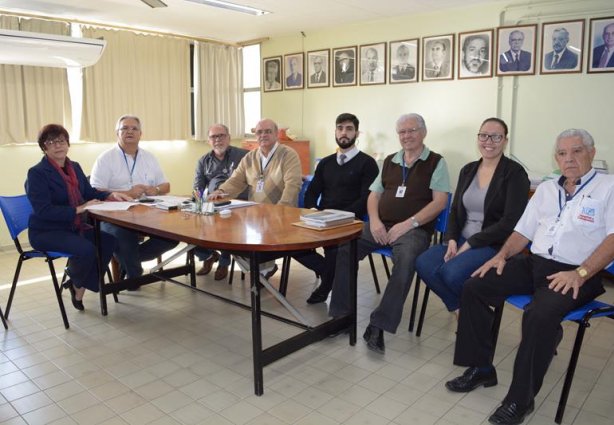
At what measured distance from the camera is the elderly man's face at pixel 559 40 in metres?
4.66

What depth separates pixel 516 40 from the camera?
4.91 metres

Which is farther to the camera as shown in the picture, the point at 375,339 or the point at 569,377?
the point at 375,339

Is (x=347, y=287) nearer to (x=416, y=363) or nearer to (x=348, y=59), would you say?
(x=416, y=363)

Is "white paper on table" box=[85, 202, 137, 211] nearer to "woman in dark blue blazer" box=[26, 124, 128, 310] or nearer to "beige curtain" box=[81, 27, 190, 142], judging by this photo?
"woman in dark blue blazer" box=[26, 124, 128, 310]

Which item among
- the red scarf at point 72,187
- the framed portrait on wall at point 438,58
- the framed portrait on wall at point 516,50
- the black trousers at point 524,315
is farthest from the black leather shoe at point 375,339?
the framed portrait on wall at point 438,58

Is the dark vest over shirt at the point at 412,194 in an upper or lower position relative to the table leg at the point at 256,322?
upper

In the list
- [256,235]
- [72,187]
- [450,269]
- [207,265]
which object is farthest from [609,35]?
[72,187]

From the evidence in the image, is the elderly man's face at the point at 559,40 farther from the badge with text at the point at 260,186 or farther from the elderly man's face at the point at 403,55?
the badge with text at the point at 260,186

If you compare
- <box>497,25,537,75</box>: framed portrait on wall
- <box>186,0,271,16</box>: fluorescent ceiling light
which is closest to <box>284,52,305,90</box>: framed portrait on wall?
<box>186,0,271,16</box>: fluorescent ceiling light

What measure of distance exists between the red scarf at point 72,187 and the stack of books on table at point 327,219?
1668 millimetres

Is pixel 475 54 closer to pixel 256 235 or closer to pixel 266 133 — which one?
pixel 266 133

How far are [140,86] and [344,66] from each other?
251 cm

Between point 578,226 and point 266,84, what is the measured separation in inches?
217

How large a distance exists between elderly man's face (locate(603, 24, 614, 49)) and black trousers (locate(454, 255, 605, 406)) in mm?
2857
